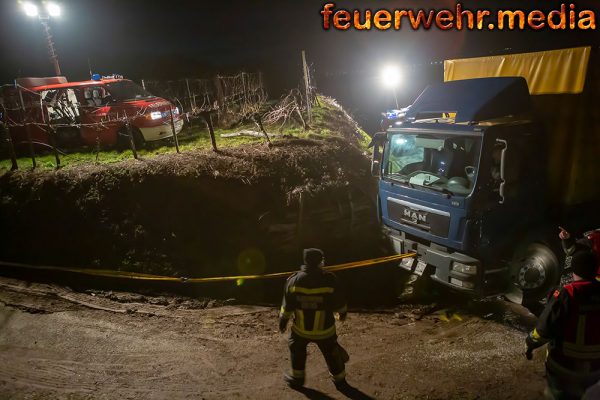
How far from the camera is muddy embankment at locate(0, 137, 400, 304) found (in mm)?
6938

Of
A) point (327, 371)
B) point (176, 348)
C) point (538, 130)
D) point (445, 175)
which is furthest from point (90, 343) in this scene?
point (538, 130)

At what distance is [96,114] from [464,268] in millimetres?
8799

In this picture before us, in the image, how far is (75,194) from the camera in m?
7.61

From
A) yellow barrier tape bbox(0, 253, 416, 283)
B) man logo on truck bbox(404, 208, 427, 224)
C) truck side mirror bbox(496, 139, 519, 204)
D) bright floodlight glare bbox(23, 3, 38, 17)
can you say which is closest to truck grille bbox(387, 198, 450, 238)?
man logo on truck bbox(404, 208, 427, 224)

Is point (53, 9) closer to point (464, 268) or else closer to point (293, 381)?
point (293, 381)

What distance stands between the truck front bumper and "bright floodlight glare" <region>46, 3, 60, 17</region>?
13.8 meters

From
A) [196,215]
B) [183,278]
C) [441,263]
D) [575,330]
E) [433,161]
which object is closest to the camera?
[575,330]

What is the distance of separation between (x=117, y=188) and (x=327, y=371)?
18.5 feet

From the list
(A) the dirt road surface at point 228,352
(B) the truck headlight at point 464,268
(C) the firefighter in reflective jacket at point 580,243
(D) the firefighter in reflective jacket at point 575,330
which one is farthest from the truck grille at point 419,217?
(D) the firefighter in reflective jacket at point 575,330

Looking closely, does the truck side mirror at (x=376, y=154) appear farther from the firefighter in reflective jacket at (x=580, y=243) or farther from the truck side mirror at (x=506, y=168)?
the firefighter in reflective jacket at (x=580, y=243)

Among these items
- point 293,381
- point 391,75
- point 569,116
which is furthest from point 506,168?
point 391,75

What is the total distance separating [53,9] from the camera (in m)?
12.6

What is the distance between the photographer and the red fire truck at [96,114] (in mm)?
8852

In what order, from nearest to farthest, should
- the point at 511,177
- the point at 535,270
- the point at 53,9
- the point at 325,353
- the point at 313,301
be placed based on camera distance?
1. the point at 313,301
2. the point at 325,353
3. the point at 511,177
4. the point at 535,270
5. the point at 53,9
